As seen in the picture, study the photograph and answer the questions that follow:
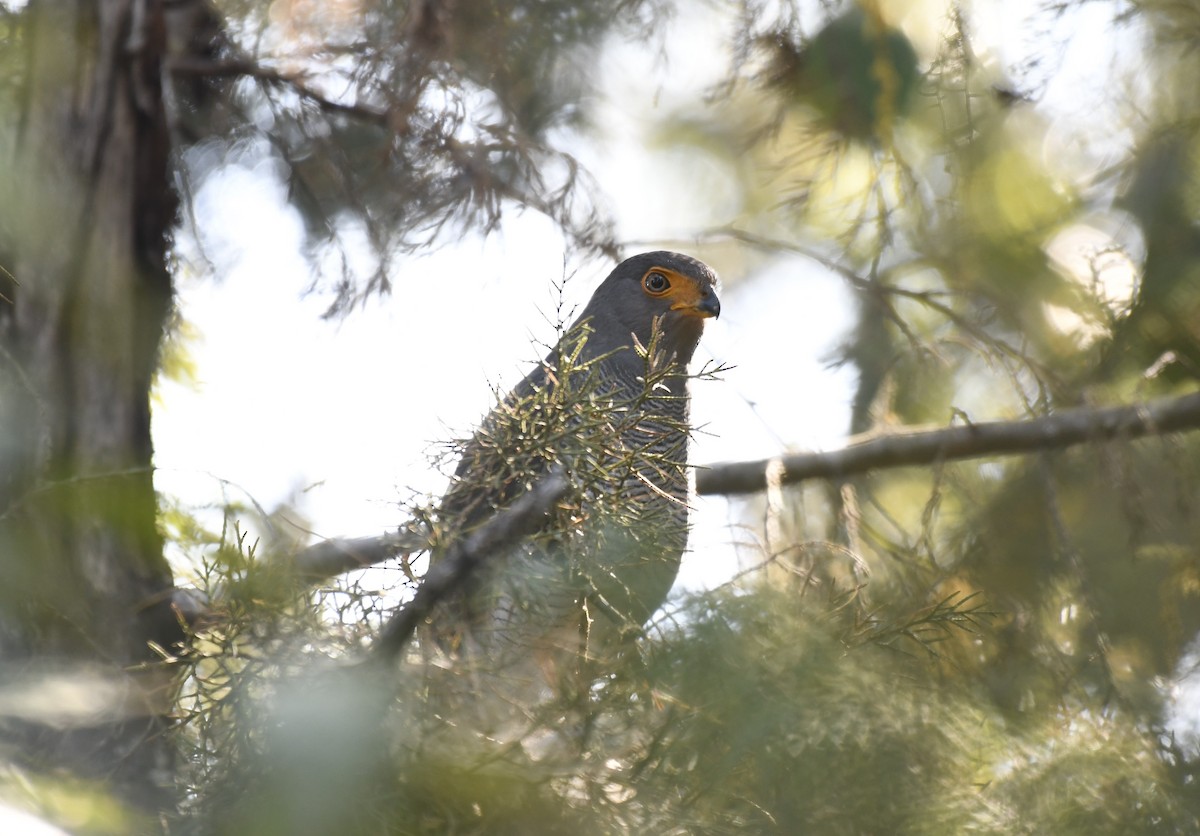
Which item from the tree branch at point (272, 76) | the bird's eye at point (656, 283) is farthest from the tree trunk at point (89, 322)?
the bird's eye at point (656, 283)

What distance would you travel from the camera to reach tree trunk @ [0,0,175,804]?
Result: 2672 millimetres

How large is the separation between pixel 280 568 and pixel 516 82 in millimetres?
2111

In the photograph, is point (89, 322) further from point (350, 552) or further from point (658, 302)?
point (658, 302)

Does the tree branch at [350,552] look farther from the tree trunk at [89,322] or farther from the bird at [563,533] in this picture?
the tree trunk at [89,322]

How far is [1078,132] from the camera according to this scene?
14.6 ft

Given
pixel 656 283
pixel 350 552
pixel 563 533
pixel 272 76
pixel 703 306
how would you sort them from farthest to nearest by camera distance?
pixel 656 283
pixel 703 306
pixel 272 76
pixel 350 552
pixel 563 533

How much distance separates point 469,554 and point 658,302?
2.54 meters

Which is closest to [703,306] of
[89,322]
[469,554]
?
[89,322]

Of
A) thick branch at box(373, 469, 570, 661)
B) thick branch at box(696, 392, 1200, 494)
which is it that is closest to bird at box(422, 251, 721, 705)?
thick branch at box(373, 469, 570, 661)

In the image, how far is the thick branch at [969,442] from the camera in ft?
11.7

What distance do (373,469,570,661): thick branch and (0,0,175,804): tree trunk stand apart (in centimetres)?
82

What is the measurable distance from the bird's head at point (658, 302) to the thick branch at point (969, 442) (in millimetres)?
584

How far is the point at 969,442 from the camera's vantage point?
3.80 metres

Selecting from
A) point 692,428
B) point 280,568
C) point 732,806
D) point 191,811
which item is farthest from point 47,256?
point 732,806
